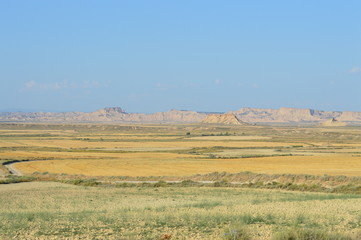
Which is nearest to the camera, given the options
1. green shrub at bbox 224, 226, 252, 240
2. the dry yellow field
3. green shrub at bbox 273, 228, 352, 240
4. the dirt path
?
green shrub at bbox 273, 228, 352, 240

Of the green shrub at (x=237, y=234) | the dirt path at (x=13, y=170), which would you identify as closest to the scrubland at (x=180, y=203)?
the green shrub at (x=237, y=234)

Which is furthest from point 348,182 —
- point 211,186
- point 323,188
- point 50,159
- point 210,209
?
point 50,159

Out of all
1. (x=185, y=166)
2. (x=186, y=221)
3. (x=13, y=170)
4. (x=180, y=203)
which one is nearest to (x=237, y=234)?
(x=186, y=221)

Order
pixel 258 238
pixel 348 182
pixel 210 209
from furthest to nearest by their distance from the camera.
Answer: pixel 348 182
pixel 210 209
pixel 258 238

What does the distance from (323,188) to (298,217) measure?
14025 mm

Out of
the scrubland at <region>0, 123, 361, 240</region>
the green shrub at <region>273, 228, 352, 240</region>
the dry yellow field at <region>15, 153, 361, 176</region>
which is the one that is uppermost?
the green shrub at <region>273, 228, 352, 240</region>

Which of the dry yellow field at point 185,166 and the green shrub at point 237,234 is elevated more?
the green shrub at point 237,234

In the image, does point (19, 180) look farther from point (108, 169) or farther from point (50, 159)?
point (50, 159)

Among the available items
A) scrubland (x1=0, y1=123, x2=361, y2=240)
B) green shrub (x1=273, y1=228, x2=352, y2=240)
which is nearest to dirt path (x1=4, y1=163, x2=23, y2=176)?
scrubland (x1=0, y1=123, x2=361, y2=240)

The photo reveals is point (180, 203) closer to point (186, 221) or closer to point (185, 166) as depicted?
point (186, 221)

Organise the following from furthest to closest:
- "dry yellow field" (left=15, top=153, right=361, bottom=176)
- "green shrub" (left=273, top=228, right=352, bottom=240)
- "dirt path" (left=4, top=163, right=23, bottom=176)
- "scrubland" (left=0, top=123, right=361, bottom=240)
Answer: "dirt path" (left=4, top=163, right=23, bottom=176) → "dry yellow field" (left=15, top=153, right=361, bottom=176) → "scrubland" (left=0, top=123, right=361, bottom=240) → "green shrub" (left=273, top=228, right=352, bottom=240)

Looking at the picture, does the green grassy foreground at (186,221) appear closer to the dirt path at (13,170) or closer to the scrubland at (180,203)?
the scrubland at (180,203)

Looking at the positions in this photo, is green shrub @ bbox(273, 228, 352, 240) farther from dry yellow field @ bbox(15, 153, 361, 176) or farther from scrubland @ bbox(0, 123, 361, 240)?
dry yellow field @ bbox(15, 153, 361, 176)

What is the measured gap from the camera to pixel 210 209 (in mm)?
17469
